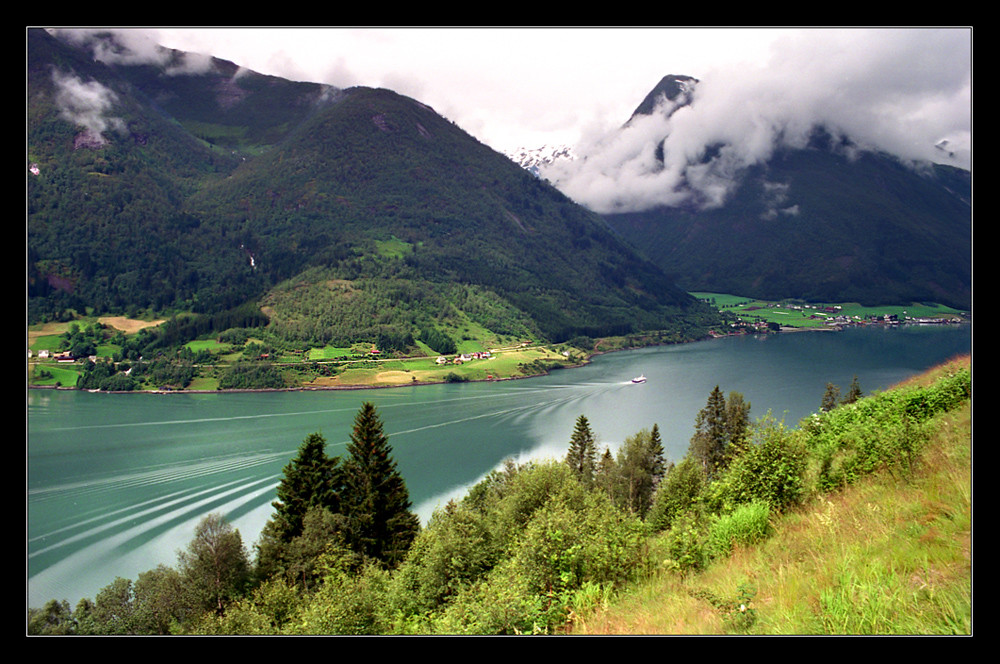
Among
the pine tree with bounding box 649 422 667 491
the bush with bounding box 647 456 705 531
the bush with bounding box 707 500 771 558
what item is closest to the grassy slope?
the bush with bounding box 707 500 771 558

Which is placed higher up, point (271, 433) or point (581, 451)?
point (581, 451)

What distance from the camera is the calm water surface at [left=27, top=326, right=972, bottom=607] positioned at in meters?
19.4

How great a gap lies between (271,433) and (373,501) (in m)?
22.8

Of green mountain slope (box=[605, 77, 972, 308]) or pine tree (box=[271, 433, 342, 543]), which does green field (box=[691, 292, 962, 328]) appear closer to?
green mountain slope (box=[605, 77, 972, 308])

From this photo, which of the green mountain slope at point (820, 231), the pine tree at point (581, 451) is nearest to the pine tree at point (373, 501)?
the pine tree at point (581, 451)

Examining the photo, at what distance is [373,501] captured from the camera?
39.8ft

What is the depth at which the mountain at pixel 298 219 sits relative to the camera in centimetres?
6650

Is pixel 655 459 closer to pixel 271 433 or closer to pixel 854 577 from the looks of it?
pixel 854 577

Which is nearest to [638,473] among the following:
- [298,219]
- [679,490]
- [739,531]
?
[679,490]

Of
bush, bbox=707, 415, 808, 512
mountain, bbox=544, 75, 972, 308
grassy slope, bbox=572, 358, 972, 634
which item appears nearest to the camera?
grassy slope, bbox=572, 358, 972, 634

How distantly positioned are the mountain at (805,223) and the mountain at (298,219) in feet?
117

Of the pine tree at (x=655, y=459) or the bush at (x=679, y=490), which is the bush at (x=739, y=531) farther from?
the pine tree at (x=655, y=459)

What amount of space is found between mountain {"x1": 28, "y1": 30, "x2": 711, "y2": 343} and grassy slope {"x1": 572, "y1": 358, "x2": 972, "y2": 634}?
55.7 metres
